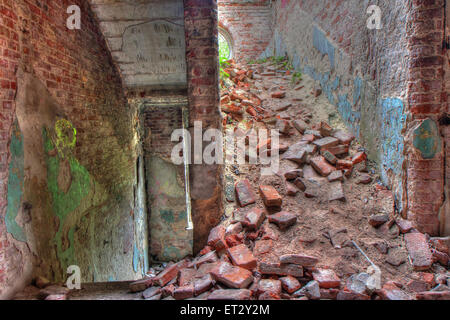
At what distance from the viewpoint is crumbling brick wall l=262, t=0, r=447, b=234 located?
2.19 m

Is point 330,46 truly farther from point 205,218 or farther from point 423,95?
point 205,218

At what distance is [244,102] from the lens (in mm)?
4340

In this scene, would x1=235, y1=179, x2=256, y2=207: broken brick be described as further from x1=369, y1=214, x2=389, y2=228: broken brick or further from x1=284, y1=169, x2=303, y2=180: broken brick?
x1=369, y1=214, x2=389, y2=228: broken brick

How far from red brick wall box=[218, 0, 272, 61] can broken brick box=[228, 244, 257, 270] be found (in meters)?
8.15

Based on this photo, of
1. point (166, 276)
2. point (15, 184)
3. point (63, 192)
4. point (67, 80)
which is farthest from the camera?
point (67, 80)

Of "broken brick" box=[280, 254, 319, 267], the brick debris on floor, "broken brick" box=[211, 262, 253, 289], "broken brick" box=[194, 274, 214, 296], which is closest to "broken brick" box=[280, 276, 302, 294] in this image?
the brick debris on floor

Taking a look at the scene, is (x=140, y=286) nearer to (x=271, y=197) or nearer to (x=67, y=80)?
(x=271, y=197)

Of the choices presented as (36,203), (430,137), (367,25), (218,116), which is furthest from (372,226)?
(36,203)

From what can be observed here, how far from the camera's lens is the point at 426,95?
2207 millimetres

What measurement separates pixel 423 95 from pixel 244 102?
253cm

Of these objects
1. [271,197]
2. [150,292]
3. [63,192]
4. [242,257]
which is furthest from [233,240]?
[63,192]

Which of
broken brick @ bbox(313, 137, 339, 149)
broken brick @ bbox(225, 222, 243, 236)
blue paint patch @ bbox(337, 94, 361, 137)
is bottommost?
broken brick @ bbox(225, 222, 243, 236)

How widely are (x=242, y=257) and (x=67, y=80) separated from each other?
2.59 meters

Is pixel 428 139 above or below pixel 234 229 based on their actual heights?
above
